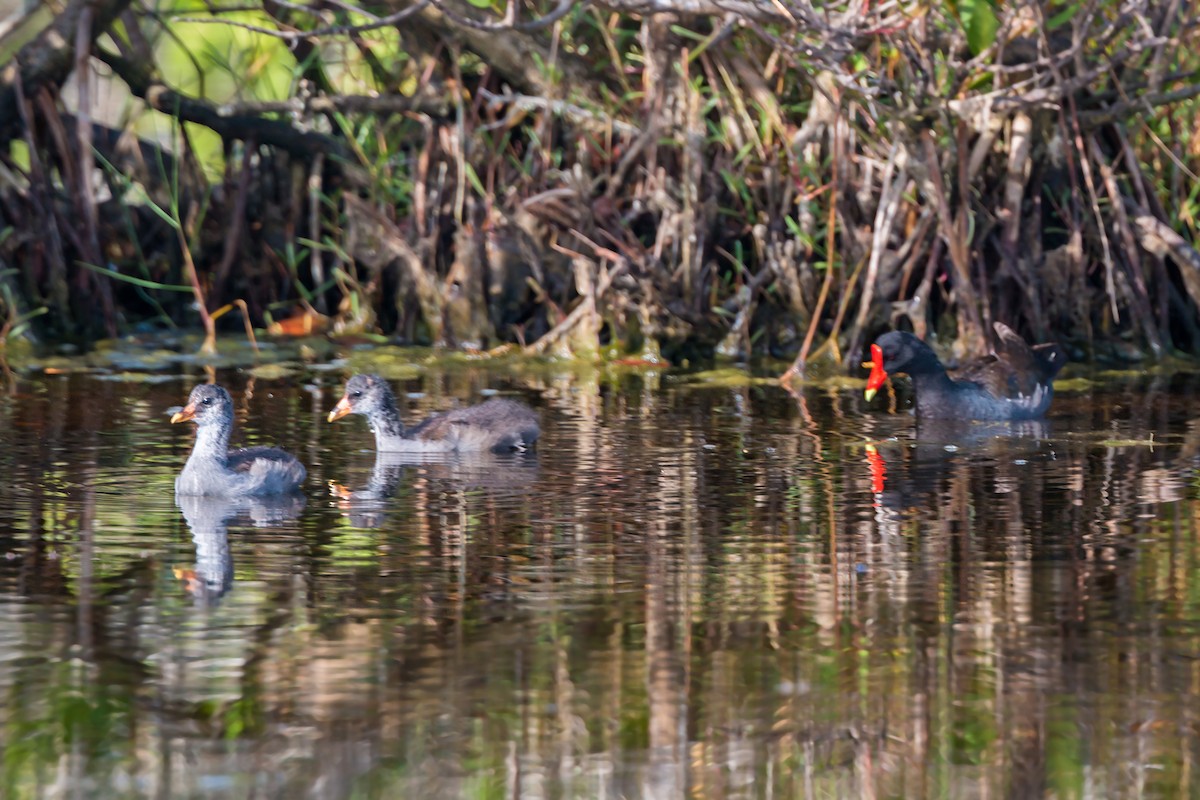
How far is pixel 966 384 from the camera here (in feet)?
33.3

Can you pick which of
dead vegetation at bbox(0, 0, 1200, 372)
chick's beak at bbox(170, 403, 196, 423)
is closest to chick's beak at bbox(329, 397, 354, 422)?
chick's beak at bbox(170, 403, 196, 423)

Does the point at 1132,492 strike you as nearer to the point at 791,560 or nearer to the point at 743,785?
the point at 791,560

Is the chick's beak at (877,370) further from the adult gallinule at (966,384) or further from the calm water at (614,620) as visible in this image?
the calm water at (614,620)

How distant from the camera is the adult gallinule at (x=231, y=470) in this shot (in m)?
7.71

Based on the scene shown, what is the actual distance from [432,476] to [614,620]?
285 cm

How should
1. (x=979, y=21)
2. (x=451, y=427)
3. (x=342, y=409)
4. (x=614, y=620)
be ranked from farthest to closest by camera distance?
1. (x=979, y=21)
2. (x=342, y=409)
3. (x=451, y=427)
4. (x=614, y=620)

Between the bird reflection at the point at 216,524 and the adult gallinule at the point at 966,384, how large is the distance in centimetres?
341

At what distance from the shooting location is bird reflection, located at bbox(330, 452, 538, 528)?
24.7ft

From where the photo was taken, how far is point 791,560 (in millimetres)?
6445

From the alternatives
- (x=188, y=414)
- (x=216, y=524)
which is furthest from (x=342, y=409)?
(x=216, y=524)

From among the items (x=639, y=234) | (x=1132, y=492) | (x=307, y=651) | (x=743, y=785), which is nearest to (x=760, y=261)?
(x=639, y=234)

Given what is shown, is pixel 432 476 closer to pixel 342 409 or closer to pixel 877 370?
pixel 342 409

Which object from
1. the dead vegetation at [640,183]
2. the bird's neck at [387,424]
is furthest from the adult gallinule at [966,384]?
the bird's neck at [387,424]

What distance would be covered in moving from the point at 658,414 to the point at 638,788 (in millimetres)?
5714
